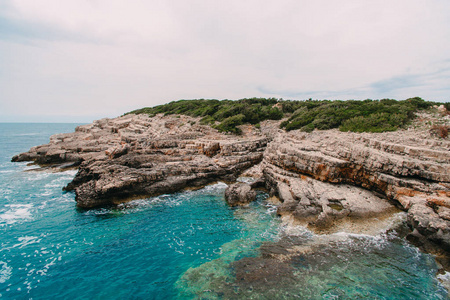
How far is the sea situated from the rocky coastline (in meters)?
1.37

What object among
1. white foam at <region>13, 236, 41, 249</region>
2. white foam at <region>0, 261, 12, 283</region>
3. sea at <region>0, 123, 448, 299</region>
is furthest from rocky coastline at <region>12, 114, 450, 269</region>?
white foam at <region>0, 261, 12, 283</region>

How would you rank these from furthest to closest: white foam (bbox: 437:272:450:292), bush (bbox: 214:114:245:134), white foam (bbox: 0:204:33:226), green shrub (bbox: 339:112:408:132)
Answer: bush (bbox: 214:114:245:134)
green shrub (bbox: 339:112:408:132)
white foam (bbox: 0:204:33:226)
white foam (bbox: 437:272:450:292)

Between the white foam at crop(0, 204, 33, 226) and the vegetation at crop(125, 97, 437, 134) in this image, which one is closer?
the white foam at crop(0, 204, 33, 226)

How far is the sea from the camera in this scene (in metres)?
10.5

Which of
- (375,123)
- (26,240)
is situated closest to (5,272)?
(26,240)

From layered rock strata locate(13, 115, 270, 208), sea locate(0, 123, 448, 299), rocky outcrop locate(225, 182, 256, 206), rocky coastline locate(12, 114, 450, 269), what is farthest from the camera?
layered rock strata locate(13, 115, 270, 208)

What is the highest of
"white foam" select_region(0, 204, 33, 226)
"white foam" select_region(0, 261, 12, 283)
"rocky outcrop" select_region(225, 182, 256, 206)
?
"rocky outcrop" select_region(225, 182, 256, 206)

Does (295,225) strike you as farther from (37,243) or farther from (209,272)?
(37,243)

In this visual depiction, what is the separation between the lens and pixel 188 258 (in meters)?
13.2

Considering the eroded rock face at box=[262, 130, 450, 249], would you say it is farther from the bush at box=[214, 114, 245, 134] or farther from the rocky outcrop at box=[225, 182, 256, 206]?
the bush at box=[214, 114, 245, 134]

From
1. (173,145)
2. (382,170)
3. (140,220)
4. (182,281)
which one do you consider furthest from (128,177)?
(382,170)

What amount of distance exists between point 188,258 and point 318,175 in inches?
550

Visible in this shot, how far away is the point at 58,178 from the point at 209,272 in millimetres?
29255

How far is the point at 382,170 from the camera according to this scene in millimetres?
16844
